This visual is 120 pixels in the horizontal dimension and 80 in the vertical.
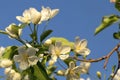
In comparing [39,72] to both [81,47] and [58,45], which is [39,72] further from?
[81,47]

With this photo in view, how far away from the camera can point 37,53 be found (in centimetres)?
253

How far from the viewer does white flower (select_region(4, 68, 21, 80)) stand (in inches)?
96.2

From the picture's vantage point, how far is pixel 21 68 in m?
2.45

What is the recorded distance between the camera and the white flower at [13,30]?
255 cm

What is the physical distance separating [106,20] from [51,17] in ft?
1.22

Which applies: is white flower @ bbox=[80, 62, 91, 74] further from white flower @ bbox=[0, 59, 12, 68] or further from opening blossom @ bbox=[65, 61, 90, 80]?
white flower @ bbox=[0, 59, 12, 68]

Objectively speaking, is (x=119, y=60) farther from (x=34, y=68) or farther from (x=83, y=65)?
(x=34, y=68)

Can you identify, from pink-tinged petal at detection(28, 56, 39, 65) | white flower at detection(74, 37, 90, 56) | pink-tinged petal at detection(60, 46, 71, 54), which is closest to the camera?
pink-tinged petal at detection(28, 56, 39, 65)

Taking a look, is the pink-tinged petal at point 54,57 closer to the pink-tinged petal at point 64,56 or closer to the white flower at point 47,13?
the pink-tinged petal at point 64,56

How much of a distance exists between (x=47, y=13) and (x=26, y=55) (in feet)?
1.11

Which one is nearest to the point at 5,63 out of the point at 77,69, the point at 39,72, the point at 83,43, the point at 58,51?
the point at 39,72

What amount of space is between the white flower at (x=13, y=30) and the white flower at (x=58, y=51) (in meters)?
0.23

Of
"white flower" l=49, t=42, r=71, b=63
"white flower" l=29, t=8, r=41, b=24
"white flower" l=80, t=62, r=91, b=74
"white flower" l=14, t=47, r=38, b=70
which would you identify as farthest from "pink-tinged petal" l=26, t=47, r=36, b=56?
"white flower" l=80, t=62, r=91, b=74

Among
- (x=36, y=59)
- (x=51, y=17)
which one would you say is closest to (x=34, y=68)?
(x=36, y=59)
